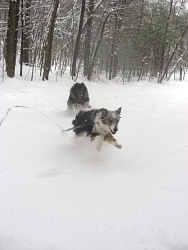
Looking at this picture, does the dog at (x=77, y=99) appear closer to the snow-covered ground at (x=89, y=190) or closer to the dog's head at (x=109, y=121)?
the snow-covered ground at (x=89, y=190)

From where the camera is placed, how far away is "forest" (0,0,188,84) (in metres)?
14.5

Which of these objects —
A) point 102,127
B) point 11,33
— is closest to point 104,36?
point 11,33

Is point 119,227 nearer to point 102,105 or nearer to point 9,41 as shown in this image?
point 102,105

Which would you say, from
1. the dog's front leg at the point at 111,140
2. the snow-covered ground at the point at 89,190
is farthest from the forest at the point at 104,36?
the dog's front leg at the point at 111,140

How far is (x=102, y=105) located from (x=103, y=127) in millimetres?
3935

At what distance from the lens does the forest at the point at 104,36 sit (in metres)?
14.5

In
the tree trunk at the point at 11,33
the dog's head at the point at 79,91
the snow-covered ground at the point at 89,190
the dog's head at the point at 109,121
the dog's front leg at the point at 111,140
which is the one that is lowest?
the snow-covered ground at the point at 89,190

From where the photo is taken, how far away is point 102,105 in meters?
8.02

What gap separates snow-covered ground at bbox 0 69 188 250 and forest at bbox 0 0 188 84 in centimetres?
934

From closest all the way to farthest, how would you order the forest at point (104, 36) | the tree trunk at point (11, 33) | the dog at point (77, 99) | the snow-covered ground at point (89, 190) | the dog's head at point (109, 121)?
the snow-covered ground at point (89, 190)
the dog's head at point (109, 121)
the dog at point (77, 99)
the tree trunk at point (11, 33)
the forest at point (104, 36)

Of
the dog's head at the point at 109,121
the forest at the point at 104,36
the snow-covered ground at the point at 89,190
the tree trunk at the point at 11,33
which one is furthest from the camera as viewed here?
the forest at the point at 104,36

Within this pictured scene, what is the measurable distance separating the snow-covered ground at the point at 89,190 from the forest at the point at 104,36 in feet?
30.7

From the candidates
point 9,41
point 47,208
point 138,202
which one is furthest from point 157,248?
point 9,41

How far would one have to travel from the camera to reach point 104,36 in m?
17.6
